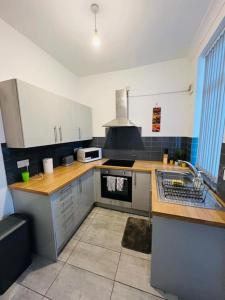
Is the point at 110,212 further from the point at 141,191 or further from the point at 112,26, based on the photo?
the point at 112,26

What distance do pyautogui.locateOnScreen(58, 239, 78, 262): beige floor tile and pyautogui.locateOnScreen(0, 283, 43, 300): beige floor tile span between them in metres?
0.36

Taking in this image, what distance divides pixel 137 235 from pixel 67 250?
0.96m

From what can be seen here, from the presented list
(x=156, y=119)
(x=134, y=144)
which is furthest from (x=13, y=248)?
(x=156, y=119)

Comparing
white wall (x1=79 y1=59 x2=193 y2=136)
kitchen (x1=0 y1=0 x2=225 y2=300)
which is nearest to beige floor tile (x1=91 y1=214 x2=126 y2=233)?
kitchen (x1=0 y1=0 x2=225 y2=300)

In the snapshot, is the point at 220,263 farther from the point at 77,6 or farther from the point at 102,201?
the point at 77,6

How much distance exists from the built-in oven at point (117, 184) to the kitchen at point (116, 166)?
19 millimetres

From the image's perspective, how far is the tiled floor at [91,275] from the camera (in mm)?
1189

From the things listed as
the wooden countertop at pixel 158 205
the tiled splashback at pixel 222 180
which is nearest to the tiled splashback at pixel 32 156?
the wooden countertop at pixel 158 205

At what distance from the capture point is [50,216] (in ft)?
4.62

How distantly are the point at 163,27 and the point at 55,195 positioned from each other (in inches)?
92.4

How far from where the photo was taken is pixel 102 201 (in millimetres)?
2459

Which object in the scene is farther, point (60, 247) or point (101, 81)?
point (101, 81)

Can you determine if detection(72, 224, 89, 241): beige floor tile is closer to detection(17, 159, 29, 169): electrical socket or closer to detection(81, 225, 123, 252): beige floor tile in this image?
detection(81, 225, 123, 252): beige floor tile

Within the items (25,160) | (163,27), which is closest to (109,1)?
(163,27)
